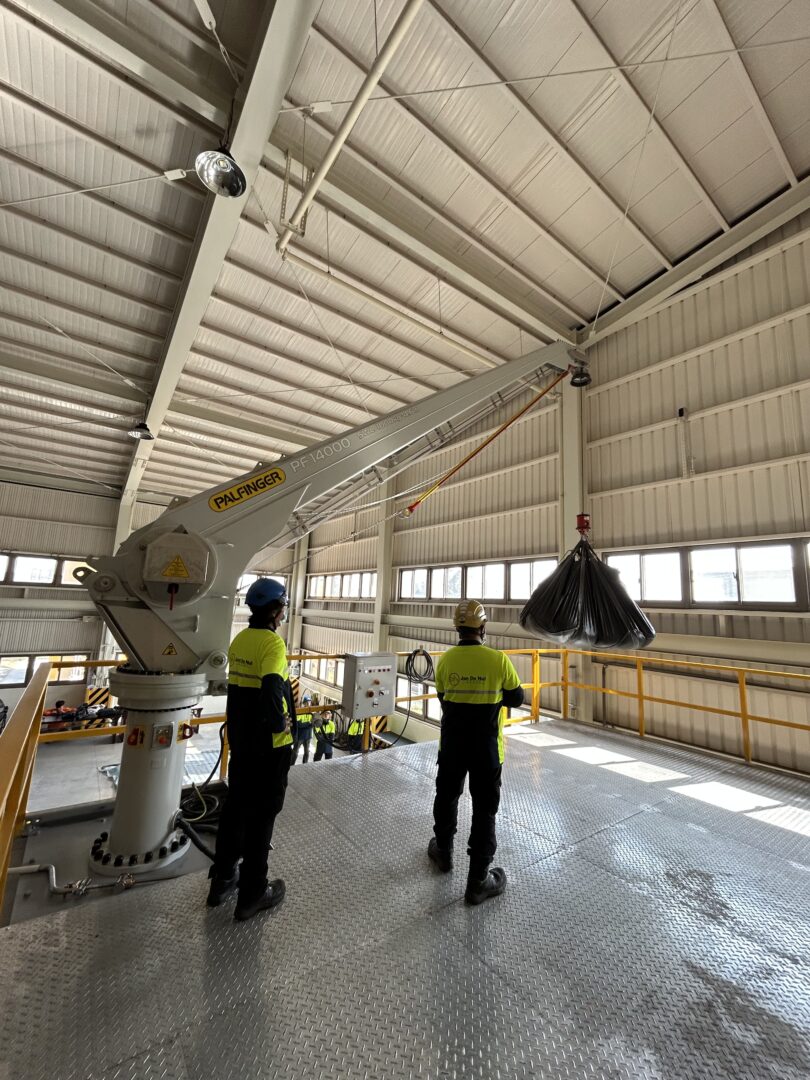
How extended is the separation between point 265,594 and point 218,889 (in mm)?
1708

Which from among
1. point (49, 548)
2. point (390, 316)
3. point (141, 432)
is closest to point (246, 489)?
point (390, 316)

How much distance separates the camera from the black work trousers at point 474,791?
2805mm

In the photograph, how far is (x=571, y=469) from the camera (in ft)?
32.6

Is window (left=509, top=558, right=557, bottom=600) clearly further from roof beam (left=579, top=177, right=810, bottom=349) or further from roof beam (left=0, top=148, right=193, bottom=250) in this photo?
roof beam (left=0, top=148, right=193, bottom=250)

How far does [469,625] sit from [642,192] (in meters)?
7.42

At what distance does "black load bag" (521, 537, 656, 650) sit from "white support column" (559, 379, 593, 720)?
474 centimetres

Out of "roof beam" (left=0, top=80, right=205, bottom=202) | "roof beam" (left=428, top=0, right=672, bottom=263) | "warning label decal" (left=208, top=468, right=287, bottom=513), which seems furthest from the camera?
"roof beam" (left=0, top=80, right=205, bottom=202)

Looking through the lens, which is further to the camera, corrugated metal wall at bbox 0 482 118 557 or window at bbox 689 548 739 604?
corrugated metal wall at bbox 0 482 118 557

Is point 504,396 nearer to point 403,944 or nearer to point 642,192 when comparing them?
point 642,192

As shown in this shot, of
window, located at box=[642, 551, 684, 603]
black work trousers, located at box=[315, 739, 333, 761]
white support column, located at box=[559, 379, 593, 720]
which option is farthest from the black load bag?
black work trousers, located at box=[315, 739, 333, 761]

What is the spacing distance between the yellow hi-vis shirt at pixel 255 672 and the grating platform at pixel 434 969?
103 centimetres

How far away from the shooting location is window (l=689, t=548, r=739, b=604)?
7.42 metres

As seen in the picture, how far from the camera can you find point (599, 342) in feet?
32.5

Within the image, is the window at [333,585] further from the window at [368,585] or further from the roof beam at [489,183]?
the roof beam at [489,183]
